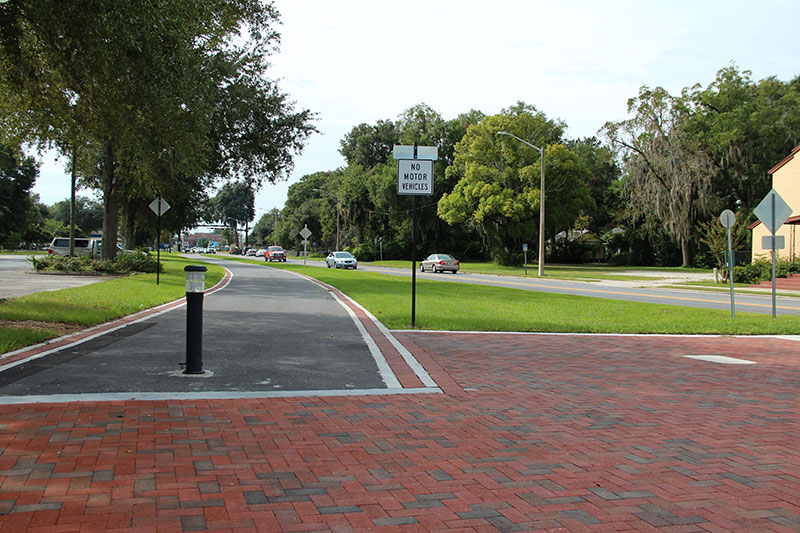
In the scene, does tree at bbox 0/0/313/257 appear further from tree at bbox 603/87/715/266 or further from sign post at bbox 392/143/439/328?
tree at bbox 603/87/715/266

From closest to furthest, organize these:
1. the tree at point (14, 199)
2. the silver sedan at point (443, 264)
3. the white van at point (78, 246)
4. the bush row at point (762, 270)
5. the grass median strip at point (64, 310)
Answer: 1. the grass median strip at point (64, 310)
2. the bush row at point (762, 270)
3. the white van at point (78, 246)
4. the silver sedan at point (443, 264)
5. the tree at point (14, 199)

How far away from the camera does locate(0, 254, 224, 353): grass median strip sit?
9.12 meters

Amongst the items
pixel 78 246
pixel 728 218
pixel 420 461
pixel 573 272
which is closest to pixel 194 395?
pixel 420 461

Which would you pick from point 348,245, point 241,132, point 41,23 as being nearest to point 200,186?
point 241,132

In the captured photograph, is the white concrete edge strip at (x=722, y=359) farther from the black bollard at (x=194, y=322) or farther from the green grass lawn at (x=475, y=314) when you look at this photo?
the black bollard at (x=194, y=322)

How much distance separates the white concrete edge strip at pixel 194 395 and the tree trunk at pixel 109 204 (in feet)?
84.0

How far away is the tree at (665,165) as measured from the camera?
5141 centimetres

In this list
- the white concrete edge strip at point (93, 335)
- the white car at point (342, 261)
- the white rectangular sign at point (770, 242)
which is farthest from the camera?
the white car at point (342, 261)

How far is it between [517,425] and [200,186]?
38.3 m

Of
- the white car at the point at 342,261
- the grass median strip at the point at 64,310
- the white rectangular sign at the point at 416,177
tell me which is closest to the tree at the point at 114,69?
the grass median strip at the point at 64,310

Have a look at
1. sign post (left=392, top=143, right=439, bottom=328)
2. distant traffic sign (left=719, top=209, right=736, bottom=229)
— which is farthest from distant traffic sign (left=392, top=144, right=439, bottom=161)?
distant traffic sign (left=719, top=209, right=736, bottom=229)

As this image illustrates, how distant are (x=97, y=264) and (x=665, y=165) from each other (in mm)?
44876

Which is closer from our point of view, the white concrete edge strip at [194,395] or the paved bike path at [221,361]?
the white concrete edge strip at [194,395]

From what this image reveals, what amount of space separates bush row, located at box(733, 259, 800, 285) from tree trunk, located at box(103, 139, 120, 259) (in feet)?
108
